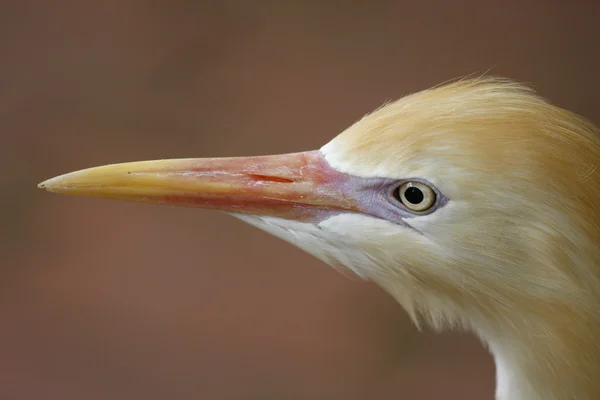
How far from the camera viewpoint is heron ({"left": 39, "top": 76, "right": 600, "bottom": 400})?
0.78 metres

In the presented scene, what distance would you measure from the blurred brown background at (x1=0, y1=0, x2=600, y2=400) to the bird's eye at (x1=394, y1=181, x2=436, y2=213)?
3.59 feet

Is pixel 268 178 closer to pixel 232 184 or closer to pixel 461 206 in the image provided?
pixel 232 184

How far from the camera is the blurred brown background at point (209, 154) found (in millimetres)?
1858

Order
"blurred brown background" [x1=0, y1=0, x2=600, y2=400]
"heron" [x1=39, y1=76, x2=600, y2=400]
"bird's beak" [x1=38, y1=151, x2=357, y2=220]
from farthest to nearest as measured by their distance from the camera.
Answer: "blurred brown background" [x1=0, y1=0, x2=600, y2=400] < "bird's beak" [x1=38, y1=151, x2=357, y2=220] < "heron" [x1=39, y1=76, x2=600, y2=400]

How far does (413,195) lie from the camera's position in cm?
82

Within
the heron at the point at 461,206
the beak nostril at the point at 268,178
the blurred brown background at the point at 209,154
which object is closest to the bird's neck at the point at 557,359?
the heron at the point at 461,206

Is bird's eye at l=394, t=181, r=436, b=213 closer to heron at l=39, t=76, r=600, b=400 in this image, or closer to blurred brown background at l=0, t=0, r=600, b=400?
heron at l=39, t=76, r=600, b=400

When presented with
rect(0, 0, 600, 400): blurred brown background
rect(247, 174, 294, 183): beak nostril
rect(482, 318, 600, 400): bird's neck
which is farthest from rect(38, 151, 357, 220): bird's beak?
rect(0, 0, 600, 400): blurred brown background

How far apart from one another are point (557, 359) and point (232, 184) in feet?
1.44

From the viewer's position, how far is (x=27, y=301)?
6.53 feet

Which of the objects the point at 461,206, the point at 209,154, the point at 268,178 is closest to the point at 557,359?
the point at 461,206

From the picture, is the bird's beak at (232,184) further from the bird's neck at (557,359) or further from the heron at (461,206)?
the bird's neck at (557,359)

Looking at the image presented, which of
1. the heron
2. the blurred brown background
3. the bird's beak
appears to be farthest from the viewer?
the blurred brown background

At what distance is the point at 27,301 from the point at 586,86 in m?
1.80
